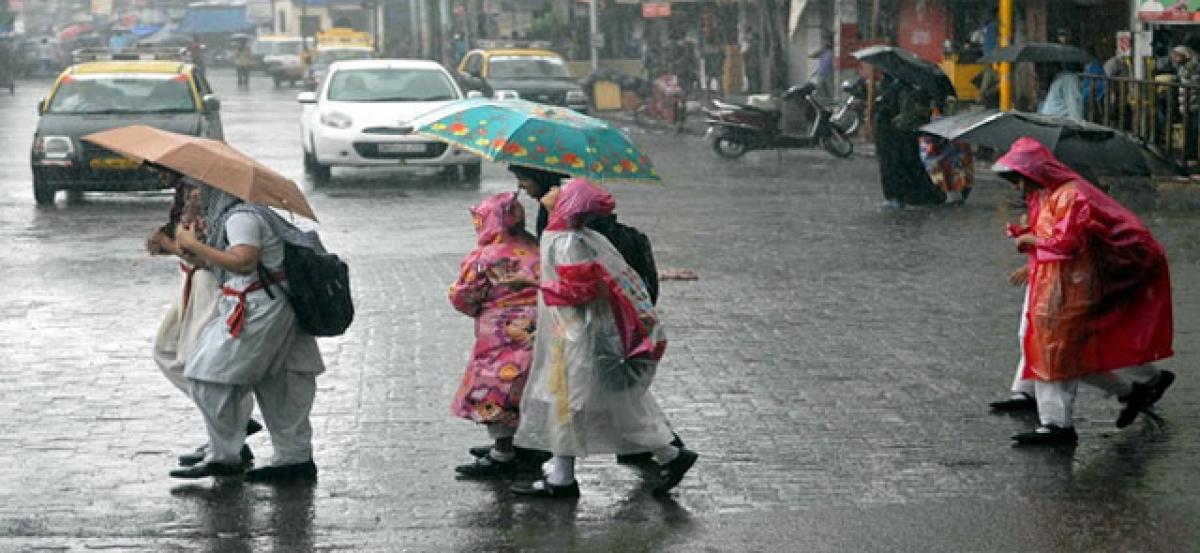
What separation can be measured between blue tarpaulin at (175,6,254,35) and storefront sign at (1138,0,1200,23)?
79214 mm

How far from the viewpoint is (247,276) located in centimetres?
798

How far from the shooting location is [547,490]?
793cm

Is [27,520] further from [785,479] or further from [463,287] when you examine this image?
[785,479]

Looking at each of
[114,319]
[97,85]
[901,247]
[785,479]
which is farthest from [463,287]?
[97,85]

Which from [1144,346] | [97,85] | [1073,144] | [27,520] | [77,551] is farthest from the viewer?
[97,85]

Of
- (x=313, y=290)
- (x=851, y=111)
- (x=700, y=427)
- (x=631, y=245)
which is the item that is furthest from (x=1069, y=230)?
(x=851, y=111)

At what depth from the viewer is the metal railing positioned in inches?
862

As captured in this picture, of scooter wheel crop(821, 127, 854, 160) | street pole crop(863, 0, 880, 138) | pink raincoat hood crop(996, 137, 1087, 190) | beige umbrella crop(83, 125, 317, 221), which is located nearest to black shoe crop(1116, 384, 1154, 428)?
pink raincoat hood crop(996, 137, 1087, 190)

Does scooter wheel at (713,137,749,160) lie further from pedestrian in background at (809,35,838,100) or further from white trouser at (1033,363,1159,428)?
white trouser at (1033,363,1159,428)

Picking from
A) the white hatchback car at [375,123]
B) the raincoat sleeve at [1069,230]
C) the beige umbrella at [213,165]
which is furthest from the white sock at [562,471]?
the white hatchback car at [375,123]

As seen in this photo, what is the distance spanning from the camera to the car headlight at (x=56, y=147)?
21.1 meters

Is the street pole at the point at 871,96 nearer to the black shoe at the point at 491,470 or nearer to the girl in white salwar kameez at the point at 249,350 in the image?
the black shoe at the point at 491,470

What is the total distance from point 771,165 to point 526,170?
64.8 ft

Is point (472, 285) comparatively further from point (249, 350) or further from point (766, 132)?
point (766, 132)
